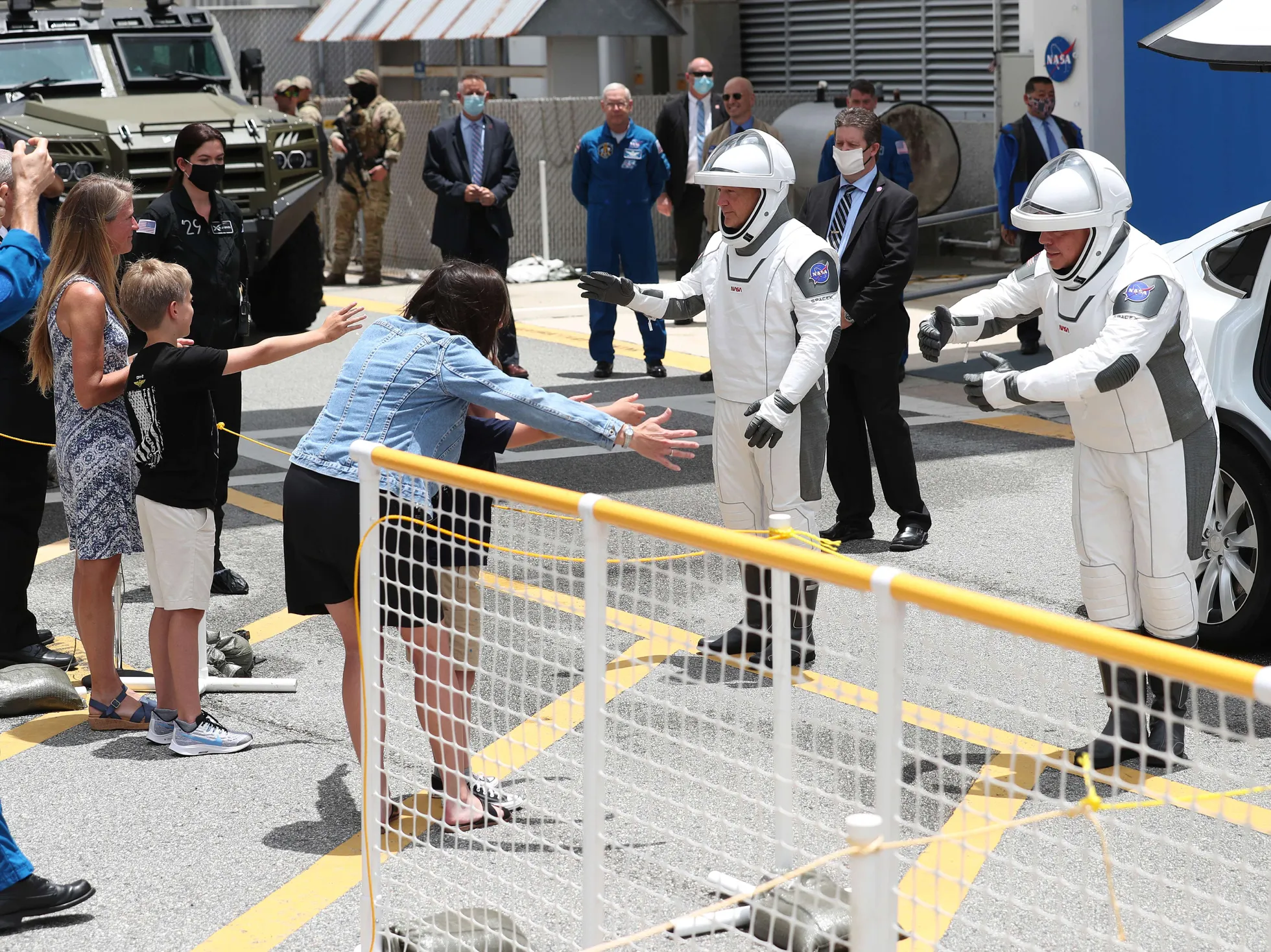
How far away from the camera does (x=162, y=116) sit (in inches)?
468

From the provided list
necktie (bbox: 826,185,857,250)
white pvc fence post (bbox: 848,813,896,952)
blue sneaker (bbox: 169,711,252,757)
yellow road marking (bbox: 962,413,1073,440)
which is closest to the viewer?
white pvc fence post (bbox: 848,813,896,952)

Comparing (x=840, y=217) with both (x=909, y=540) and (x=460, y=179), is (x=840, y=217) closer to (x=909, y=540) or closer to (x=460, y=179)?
(x=909, y=540)

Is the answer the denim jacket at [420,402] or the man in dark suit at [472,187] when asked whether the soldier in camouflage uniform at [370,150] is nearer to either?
the man in dark suit at [472,187]

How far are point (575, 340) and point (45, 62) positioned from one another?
16.0 ft

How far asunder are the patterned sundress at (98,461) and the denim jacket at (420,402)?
1.34 m

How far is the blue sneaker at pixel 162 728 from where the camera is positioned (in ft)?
18.1

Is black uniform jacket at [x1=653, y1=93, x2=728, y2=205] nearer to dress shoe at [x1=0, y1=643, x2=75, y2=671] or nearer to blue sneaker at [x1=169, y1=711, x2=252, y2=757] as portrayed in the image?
dress shoe at [x1=0, y1=643, x2=75, y2=671]

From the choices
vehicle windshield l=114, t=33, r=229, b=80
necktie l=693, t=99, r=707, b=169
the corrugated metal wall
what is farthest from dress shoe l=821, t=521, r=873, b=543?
the corrugated metal wall

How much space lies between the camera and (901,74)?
1936 centimetres

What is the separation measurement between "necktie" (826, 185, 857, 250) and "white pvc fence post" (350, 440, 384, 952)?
170 inches

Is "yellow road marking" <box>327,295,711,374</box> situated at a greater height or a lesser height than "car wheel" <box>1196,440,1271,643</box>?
greater

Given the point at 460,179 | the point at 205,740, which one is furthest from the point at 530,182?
the point at 205,740

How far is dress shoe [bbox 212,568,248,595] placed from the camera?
7.34 m

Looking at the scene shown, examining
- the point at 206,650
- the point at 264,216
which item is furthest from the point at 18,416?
the point at 264,216
